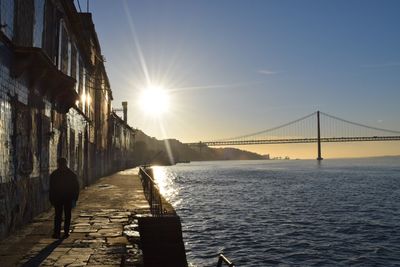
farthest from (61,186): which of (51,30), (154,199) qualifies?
(51,30)

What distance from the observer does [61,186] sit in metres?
10.5

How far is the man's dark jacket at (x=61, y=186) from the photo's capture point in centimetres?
1048

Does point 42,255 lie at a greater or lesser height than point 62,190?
lesser

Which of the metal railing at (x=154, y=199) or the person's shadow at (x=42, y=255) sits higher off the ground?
the metal railing at (x=154, y=199)

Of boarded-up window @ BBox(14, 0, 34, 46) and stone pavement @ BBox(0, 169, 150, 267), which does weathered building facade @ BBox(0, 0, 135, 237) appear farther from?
stone pavement @ BBox(0, 169, 150, 267)

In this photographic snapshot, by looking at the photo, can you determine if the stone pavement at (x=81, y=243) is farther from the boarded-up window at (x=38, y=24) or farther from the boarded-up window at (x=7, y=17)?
the boarded-up window at (x=38, y=24)

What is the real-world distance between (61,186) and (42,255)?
91.3 inches

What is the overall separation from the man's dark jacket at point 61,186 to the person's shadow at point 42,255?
1.08 metres

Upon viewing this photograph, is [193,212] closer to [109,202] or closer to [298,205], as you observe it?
[298,205]

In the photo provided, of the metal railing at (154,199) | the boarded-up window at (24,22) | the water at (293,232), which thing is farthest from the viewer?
the water at (293,232)

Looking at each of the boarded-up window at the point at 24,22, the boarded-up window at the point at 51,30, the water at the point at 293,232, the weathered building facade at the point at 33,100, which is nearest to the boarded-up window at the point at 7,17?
the weathered building facade at the point at 33,100

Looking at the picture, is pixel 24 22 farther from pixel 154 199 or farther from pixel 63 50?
pixel 154 199

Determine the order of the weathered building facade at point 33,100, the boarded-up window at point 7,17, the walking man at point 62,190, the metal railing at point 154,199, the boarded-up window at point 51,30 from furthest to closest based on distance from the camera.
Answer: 1. the boarded-up window at point 51,30
2. the metal railing at point 154,199
3. the walking man at point 62,190
4. the weathered building facade at point 33,100
5. the boarded-up window at point 7,17

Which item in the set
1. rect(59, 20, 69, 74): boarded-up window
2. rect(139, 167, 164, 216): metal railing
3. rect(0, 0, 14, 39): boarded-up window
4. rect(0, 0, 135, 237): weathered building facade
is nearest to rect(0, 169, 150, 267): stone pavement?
rect(0, 0, 135, 237): weathered building facade
